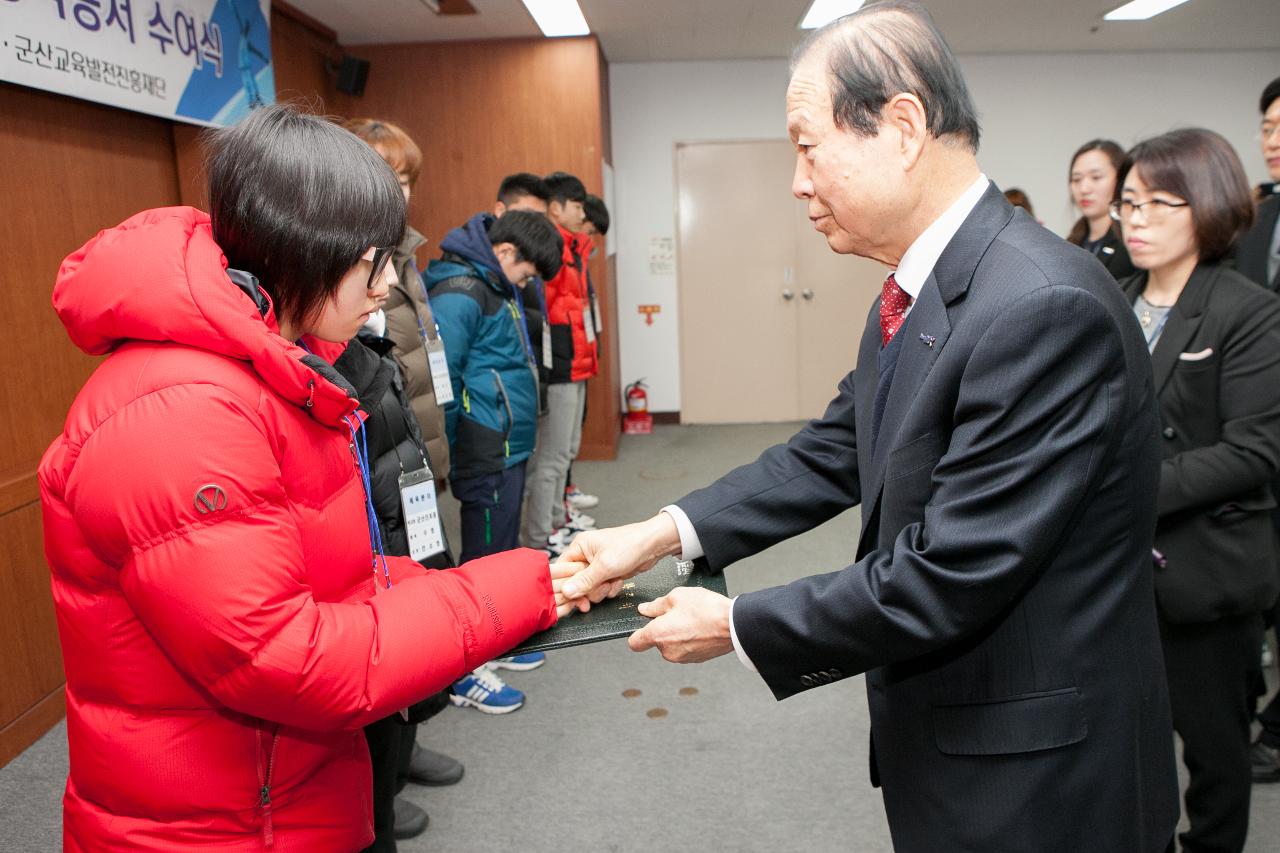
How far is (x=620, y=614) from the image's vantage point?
131cm

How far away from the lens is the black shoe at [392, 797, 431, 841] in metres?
2.26

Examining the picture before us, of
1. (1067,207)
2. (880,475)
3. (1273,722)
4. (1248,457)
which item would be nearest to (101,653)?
(880,475)

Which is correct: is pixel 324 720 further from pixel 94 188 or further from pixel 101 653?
pixel 94 188

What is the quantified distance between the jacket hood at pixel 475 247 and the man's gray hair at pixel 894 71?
2.21 metres

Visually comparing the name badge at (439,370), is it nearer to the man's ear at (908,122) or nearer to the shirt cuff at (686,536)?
the shirt cuff at (686,536)

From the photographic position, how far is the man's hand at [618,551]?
54.2 inches

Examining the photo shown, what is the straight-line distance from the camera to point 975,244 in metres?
1.02

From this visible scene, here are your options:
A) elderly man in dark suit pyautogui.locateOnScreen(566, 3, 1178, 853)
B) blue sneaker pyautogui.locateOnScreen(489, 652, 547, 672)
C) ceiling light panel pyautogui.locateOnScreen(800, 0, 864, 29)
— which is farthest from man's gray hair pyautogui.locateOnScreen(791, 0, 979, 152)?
ceiling light panel pyautogui.locateOnScreen(800, 0, 864, 29)

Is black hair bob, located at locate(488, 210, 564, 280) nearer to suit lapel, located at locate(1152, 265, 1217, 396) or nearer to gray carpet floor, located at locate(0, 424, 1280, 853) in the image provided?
gray carpet floor, located at locate(0, 424, 1280, 853)

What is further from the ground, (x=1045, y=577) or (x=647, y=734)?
(x=1045, y=577)

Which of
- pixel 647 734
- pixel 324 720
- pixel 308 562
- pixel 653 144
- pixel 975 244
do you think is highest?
pixel 653 144

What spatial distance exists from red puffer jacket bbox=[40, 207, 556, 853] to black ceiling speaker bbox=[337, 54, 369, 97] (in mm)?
5240

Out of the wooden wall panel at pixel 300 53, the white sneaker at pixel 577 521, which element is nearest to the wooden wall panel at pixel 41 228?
the wooden wall panel at pixel 300 53

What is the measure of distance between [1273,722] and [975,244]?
212 centimetres
